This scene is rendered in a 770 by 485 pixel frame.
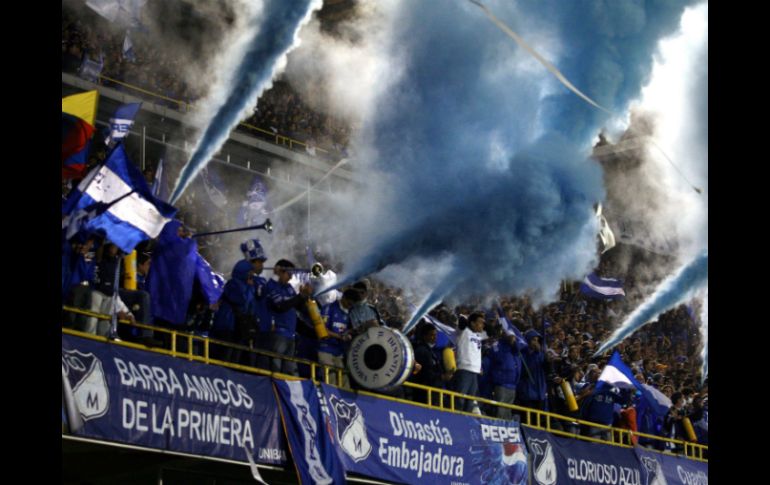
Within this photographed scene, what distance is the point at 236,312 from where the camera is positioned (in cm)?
1460

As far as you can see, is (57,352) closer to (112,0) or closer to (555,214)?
(555,214)

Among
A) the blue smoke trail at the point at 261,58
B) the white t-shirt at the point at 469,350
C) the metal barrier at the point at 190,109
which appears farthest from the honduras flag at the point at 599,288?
the blue smoke trail at the point at 261,58

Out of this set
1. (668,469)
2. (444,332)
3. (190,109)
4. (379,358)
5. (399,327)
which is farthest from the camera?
(190,109)

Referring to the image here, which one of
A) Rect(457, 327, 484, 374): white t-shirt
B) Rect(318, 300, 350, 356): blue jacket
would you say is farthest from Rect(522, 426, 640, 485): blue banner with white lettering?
Rect(318, 300, 350, 356): blue jacket

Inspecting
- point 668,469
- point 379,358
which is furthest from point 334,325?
point 668,469

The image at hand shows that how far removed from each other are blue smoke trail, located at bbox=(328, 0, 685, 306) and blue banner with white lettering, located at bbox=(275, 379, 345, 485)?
341 centimetres

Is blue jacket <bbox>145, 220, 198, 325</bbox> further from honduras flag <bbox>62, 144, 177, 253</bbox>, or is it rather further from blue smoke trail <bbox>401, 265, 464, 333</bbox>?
blue smoke trail <bbox>401, 265, 464, 333</bbox>

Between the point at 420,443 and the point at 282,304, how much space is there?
107 inches

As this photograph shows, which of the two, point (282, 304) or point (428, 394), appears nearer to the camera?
point (282, 304)

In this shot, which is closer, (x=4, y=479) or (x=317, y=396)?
(x=4, y=479)

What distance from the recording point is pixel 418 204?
19531 millimetres

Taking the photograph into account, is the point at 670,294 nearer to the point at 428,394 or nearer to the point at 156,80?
the point at 428,394
